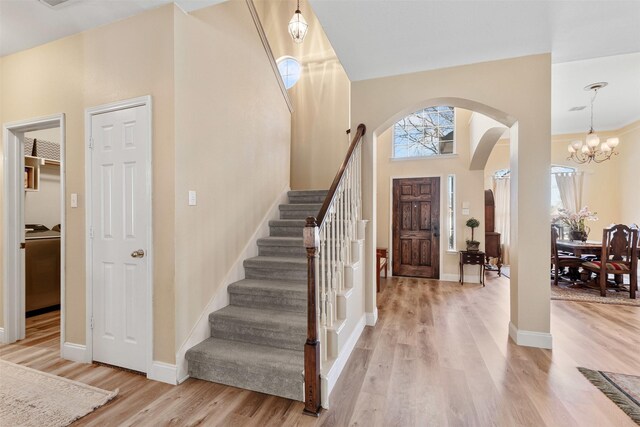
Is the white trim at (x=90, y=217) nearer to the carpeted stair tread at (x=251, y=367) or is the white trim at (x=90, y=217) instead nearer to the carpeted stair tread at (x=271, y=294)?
the carpeted stair tread at (x=251, y=367)

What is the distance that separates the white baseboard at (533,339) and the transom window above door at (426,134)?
12.8 feet

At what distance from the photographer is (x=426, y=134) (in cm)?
606

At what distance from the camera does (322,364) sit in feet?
6.70

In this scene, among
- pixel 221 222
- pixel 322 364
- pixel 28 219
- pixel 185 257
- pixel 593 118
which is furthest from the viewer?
pixel 593 118

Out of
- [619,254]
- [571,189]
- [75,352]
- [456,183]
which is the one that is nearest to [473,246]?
[456,183]

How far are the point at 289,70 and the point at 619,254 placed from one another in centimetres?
620

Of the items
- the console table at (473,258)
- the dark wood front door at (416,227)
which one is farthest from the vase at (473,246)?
the dark wood front door at (416,227)

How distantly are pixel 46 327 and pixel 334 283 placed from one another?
3.32 metres

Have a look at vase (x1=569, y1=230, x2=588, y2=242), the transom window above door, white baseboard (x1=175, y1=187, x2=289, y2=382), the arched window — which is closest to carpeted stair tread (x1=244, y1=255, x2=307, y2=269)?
white baseboard (x1=175, y1=187, x2=289, y2=382)

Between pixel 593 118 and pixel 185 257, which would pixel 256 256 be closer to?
pixel 185 257

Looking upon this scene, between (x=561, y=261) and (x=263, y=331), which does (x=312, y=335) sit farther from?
(x=561, y=261)

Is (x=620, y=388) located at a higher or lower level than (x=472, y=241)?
lower

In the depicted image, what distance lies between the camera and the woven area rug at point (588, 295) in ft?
13.6

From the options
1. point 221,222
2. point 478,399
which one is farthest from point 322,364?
point 221,222
